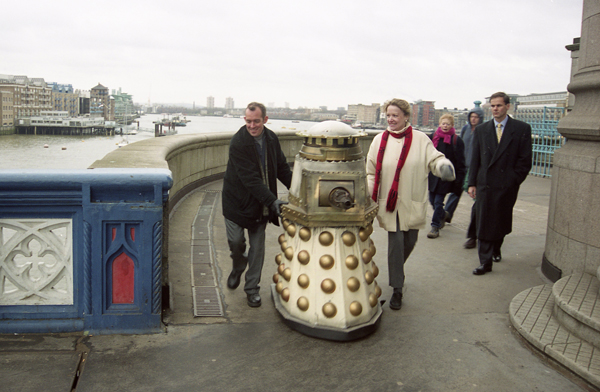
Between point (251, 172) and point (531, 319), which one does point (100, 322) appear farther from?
point (531, 319)

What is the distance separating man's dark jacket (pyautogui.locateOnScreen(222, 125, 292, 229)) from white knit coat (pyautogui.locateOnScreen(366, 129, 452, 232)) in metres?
0.86

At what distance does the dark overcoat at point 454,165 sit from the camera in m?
7.29

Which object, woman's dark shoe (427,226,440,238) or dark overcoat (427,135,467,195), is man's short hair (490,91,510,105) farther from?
woman's dark shoe (427,226,440,238)

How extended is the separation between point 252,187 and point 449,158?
12.9 feet

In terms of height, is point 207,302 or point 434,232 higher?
point 434,232

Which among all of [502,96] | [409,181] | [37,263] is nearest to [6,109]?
[502,96]

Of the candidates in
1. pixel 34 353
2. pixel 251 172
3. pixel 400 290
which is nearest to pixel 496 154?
pixel 400 290

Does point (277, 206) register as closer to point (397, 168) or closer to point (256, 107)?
point (256, 107)

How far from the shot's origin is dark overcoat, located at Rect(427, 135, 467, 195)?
287 inches

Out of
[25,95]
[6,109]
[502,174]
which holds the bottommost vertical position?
[502,174]

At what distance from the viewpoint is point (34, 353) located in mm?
3277

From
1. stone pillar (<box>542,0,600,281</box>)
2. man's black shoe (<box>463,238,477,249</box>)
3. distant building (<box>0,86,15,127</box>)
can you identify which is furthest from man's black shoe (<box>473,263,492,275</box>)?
distant building (<box>0,86,15,127</box>)

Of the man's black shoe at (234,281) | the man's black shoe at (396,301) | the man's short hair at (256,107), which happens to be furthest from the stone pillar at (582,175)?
the man's black shoe at (234,281)

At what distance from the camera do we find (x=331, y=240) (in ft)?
12.4
